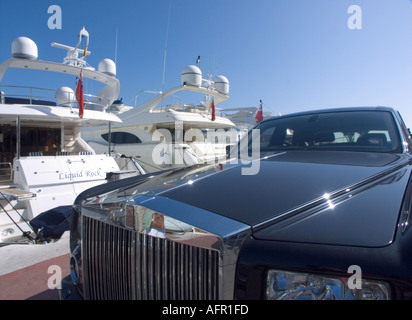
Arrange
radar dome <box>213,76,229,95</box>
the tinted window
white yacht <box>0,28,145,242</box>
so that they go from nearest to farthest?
white yacht <box>0,28,145,242</box> < the tinted window < radar dome <box>213,76,229,95</box>

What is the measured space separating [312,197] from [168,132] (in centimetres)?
1329

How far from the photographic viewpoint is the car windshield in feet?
7.73

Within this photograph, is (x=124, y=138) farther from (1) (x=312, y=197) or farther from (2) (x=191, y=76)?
(1) (x=312, y=197)

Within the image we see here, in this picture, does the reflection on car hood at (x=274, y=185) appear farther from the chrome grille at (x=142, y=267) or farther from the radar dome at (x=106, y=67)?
the radar dome at (x=106, y=67)

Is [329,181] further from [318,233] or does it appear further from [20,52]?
[20,52]

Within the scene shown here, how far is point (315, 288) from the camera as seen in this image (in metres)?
0.92

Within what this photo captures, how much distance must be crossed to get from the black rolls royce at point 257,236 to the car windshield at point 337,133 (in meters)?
0.45

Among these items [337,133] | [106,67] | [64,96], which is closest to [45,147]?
[64,96]

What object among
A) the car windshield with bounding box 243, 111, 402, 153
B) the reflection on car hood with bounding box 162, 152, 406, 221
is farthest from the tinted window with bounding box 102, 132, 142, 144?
the reflection on car hood with bounding box 162, 152, 406, 221

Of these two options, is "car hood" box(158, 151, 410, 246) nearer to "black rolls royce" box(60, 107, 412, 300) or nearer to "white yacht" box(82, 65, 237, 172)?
"black rolls royce" box(60, 107, 412, 300)

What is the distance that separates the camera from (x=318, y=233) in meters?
1.01

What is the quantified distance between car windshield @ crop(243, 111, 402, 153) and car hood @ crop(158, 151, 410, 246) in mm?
397

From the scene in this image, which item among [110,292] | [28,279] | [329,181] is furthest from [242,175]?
[28,279]

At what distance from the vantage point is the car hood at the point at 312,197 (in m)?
1.02
